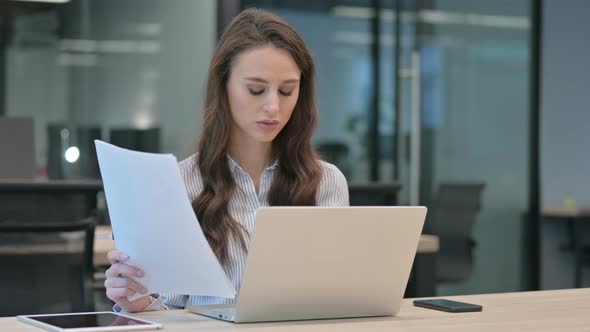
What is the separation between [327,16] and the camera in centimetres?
602

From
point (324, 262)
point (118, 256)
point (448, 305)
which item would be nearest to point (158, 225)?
point (118, 256)

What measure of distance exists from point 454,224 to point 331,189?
3.63 metres

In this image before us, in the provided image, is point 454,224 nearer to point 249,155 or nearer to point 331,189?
point 331,189

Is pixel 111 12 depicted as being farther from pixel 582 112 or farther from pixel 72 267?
pixel 582 112

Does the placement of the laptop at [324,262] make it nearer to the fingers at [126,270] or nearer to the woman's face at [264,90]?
the fingers at [126,270]

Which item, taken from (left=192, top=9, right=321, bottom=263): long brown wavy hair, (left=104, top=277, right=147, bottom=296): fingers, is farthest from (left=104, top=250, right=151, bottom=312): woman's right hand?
(left=192, top=9, right=321, bottom=263): long brown wavy hair

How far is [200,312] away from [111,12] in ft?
12.1

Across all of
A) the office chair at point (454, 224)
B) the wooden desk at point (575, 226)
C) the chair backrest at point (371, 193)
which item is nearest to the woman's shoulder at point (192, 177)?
the chair backrest at point (371, 193)

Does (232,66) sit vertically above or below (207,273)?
above

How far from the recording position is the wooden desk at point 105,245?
148 inches

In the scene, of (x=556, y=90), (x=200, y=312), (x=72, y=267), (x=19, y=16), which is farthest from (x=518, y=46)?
(x=200, y=312)

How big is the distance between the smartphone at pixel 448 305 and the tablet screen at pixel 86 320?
66 cm

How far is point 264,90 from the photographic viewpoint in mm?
2287

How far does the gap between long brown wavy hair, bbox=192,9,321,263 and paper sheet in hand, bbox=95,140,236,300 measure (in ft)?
1.36
